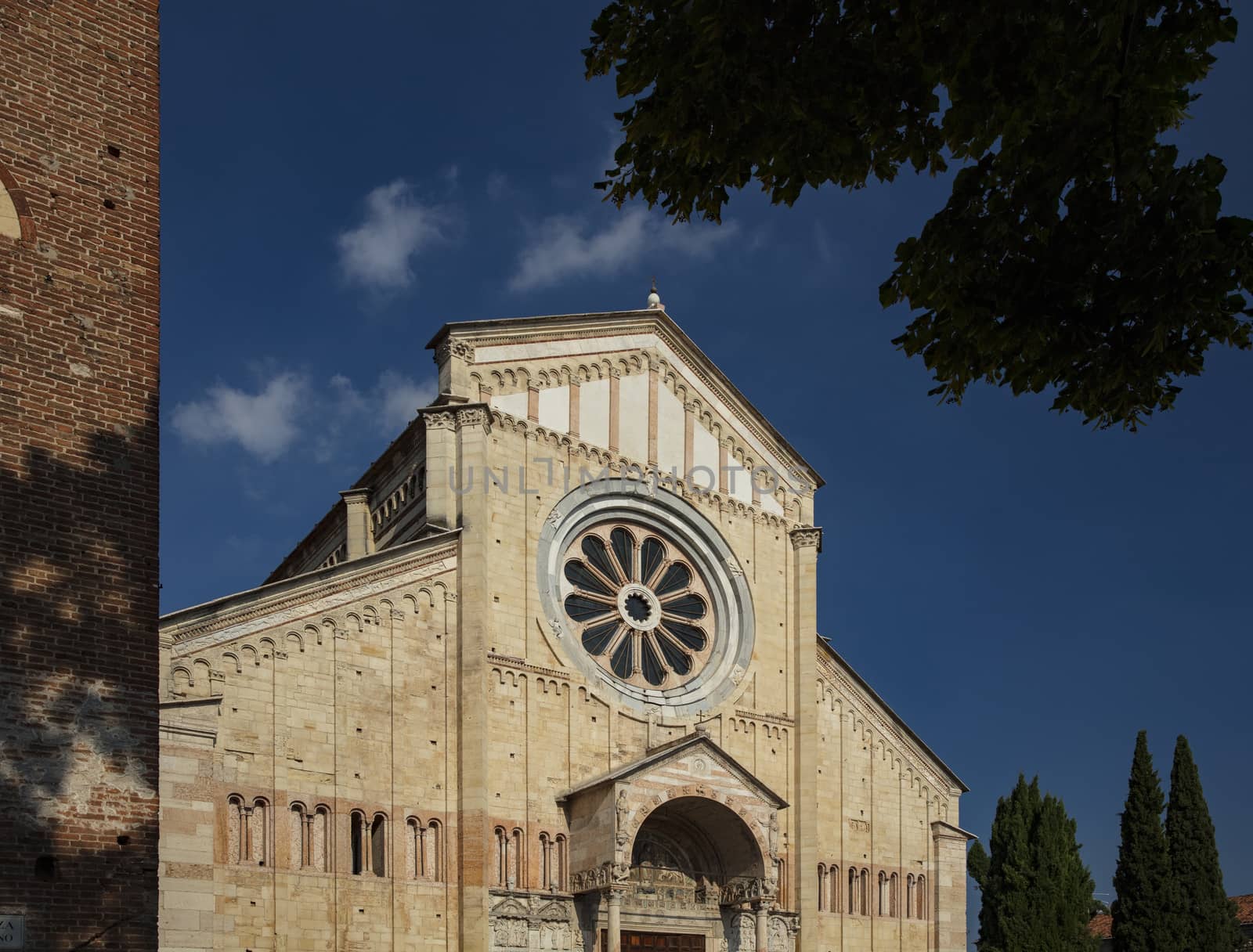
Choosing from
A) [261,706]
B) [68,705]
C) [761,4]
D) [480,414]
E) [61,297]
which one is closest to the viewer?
[761,4]

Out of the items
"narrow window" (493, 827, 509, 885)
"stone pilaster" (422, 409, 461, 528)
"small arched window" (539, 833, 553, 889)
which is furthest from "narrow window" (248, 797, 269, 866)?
"stone pilaster" (422, 409, 461, 528)

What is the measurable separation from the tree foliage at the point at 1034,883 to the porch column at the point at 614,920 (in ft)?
38.7

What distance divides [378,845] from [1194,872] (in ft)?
67.8

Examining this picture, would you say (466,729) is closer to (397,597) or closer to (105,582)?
(397,597)

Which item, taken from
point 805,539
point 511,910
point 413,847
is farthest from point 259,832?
point 805,539

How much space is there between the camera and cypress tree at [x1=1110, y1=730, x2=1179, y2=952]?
109ft

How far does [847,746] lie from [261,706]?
1279 cm

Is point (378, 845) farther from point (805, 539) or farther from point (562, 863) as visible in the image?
point (805, 539)

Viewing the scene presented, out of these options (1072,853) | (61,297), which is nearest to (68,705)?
(61,297)

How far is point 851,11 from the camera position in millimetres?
9547

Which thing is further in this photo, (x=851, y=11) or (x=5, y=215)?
(x=5, y=215)

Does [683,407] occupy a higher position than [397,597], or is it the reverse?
[683,407]

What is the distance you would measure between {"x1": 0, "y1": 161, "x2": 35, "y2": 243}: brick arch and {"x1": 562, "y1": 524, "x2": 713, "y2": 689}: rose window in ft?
52.4

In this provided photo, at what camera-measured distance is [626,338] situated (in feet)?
97.0
